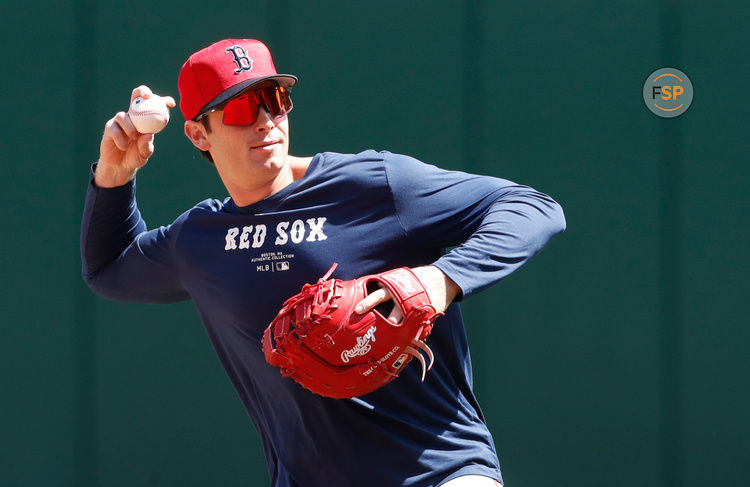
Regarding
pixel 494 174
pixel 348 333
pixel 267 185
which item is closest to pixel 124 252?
pixel 267 185

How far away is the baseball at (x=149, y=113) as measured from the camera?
8.48 ft

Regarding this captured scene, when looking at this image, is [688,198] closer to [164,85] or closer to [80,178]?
[164,85]

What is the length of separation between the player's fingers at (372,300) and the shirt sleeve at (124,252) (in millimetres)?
899

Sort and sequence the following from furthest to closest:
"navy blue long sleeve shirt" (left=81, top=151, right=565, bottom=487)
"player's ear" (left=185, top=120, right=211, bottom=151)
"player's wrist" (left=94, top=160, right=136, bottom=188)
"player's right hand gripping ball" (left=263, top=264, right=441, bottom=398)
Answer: "player's wrist" (left=94, top=160, right=136, bottom=188)
"player's ear" (left=185, top=120, right=211, bottom=151)
"navy blue long sleeve shirt" (left=81, top=151, right=565, bottom=487)
"player's right hand gripping ball" (left=263, top=264, right=441, bottom=398)

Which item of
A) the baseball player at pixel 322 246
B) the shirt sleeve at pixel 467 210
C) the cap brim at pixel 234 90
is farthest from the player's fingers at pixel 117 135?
the shirt sleeve at pixel 467 210

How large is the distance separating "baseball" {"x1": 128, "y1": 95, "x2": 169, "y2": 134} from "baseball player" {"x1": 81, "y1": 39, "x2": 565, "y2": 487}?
66mm

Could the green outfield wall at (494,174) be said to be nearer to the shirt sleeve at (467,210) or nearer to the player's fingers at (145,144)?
the player's fingers at (145,144)

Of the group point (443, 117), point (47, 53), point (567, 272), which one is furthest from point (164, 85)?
point (567, 272)

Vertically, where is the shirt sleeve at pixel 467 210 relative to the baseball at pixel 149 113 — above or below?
below

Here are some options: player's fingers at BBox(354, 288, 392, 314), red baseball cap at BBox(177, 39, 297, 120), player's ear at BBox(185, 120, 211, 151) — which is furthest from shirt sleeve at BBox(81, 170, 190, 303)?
player's fingers at BBox(354, 288, 392, 314)

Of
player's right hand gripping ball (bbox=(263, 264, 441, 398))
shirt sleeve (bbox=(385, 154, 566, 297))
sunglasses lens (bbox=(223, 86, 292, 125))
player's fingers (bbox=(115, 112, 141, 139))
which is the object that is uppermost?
sunglasses lens (bbox=(223, 86, 292, 125))

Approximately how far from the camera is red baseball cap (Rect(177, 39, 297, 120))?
2535 millimetres

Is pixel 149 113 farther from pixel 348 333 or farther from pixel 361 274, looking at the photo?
pixel 348 333

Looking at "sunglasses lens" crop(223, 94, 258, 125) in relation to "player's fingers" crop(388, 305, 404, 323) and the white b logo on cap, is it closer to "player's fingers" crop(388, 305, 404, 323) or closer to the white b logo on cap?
the white b logo on cap
